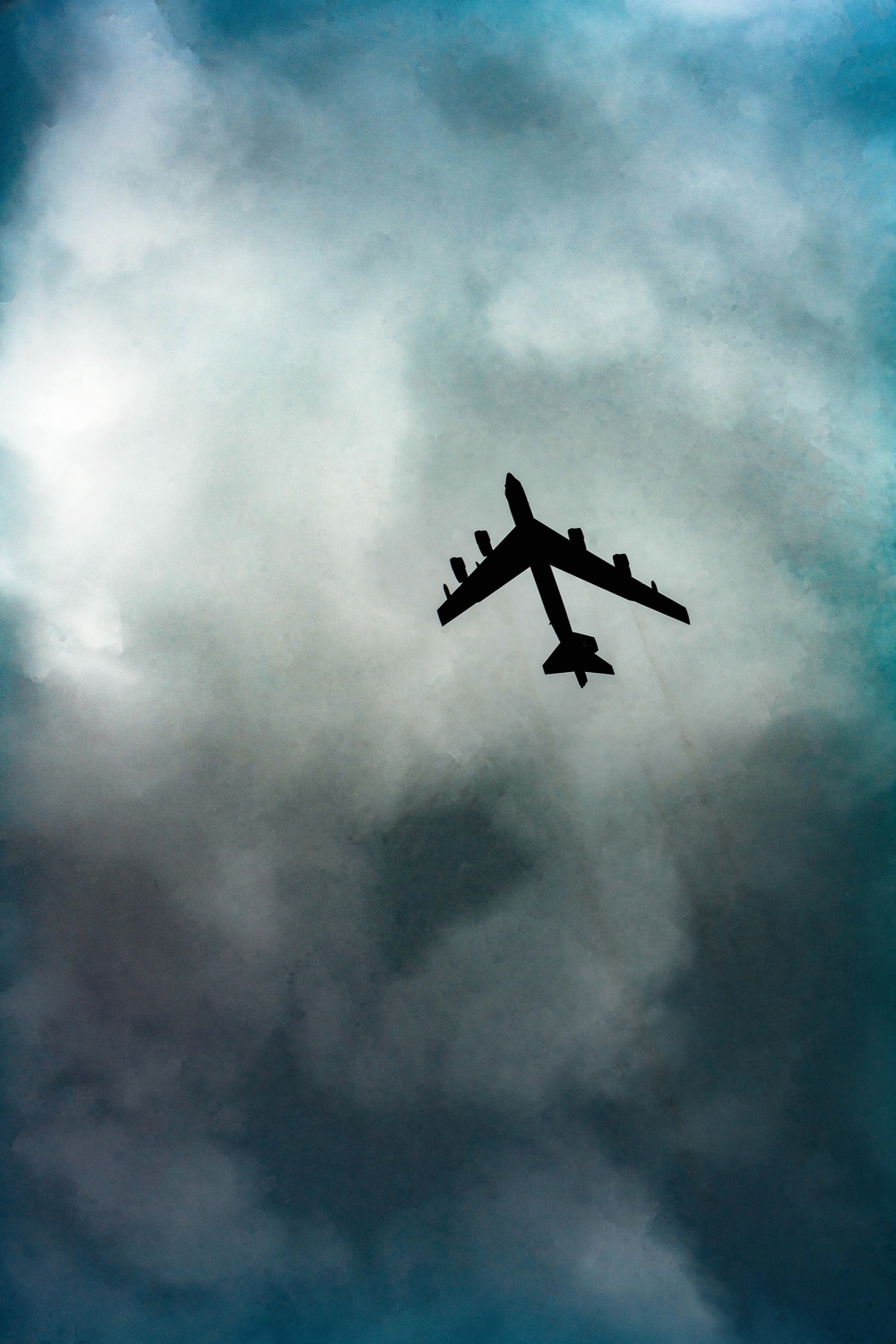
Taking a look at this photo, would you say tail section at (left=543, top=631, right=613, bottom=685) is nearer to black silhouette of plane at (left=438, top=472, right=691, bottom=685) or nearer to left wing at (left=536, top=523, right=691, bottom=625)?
black silhouette of plane at (left=438, top=472, right=691, bottom=685)

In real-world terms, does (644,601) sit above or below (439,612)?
below

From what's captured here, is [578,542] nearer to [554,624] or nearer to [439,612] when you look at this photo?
[554,624]

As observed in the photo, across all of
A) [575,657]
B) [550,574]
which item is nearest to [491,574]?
[550,574]

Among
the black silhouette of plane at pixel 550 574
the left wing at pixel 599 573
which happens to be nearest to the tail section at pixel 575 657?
the black silhouette of plane at pixel 550 574

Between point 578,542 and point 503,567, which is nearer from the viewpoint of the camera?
point 578,542

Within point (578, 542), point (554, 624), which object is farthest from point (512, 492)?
point (554, 624)

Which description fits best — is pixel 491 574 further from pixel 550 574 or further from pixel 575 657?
pixel 575 657
